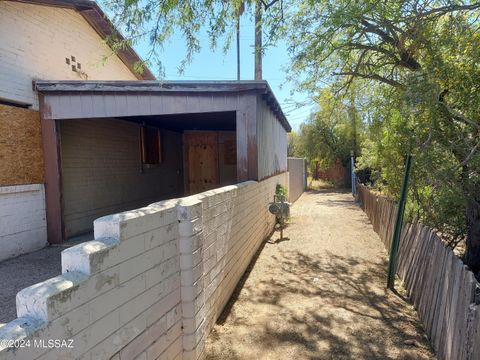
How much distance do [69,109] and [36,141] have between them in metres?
0.86

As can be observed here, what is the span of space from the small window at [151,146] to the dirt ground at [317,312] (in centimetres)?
476

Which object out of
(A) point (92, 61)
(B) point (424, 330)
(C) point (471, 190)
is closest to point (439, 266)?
(B) point (424, 330)

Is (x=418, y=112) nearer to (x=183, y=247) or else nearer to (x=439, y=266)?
(x=439, y=266)

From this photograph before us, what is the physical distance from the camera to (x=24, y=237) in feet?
20.1

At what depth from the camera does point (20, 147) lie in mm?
6043

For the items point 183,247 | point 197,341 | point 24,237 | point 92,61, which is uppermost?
point 92,61

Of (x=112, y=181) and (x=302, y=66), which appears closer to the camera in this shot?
(x=302, y=66)

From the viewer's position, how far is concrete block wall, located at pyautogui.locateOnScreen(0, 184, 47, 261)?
580 cm

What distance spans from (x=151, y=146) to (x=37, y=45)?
4374 millimetres

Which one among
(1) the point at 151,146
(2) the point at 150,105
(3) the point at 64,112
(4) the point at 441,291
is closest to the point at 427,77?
(4) the point at 441,291

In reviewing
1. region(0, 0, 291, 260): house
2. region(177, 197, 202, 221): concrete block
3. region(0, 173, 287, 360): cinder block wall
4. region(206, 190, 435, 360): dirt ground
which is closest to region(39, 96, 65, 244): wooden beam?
region(0, 0, 291, 260): house

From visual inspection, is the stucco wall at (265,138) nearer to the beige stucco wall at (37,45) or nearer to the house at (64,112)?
the house at (64,112)

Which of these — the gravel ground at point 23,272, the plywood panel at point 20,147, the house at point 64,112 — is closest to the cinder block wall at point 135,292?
the gravel ground at point 23,272

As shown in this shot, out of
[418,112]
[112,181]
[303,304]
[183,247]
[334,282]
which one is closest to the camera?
[183,247]
